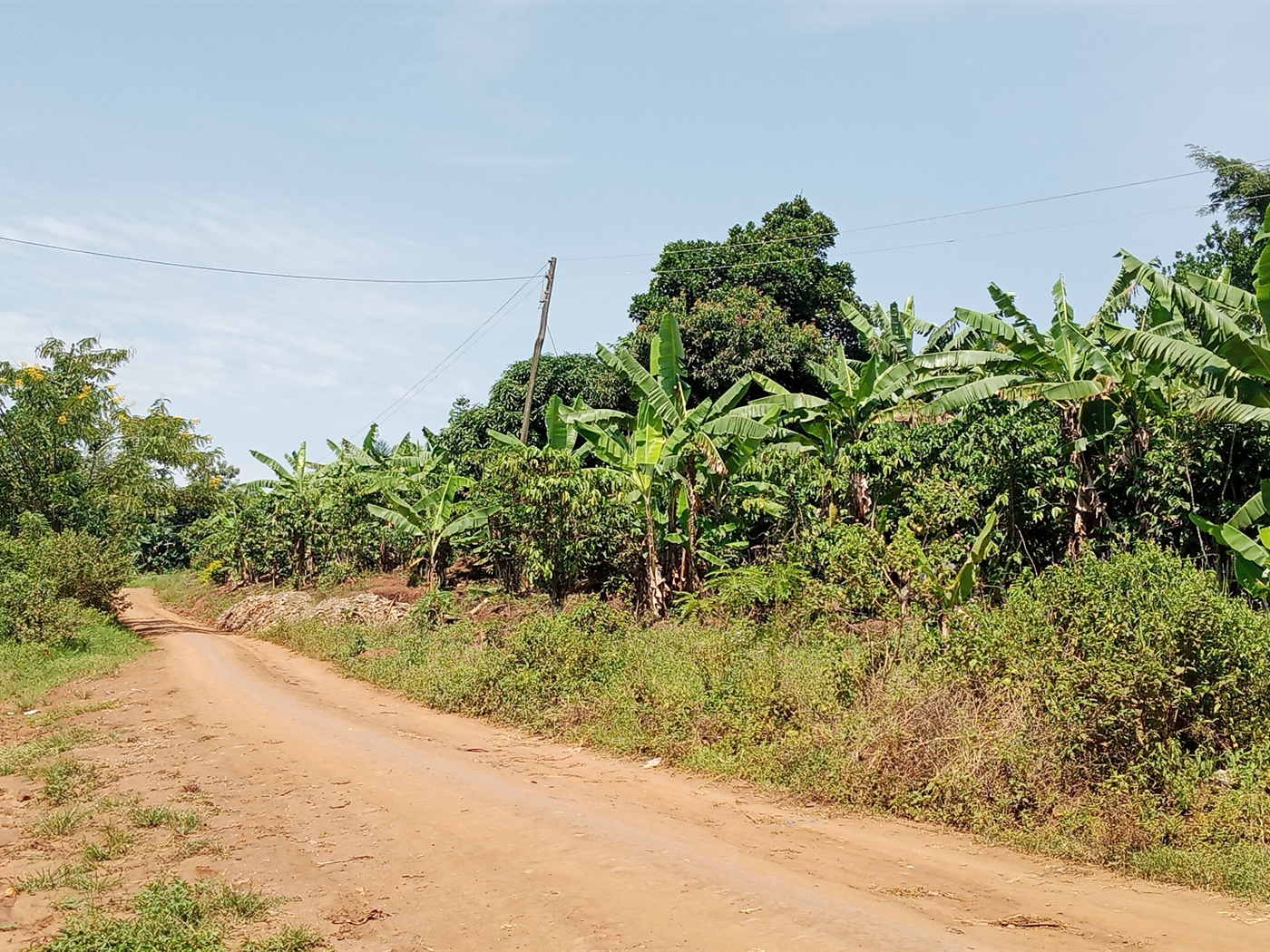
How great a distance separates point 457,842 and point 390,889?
2.70 ft

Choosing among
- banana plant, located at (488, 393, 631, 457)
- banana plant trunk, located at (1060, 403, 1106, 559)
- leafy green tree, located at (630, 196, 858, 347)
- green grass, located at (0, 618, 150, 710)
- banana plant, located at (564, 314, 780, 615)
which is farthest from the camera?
leafy green tree, located at (630, 196, 858, 347)

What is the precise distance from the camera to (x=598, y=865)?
5.96 metres

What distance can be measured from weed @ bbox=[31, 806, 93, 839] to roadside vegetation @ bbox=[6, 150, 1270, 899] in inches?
178

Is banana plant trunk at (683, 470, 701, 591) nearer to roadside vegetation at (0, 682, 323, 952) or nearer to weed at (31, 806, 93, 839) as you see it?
roadside vegetation at (0, 682, 323, 952)

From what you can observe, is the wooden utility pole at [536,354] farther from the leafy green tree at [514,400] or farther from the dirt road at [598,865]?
the dirt road at [598,865]

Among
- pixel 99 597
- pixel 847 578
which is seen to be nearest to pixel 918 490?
pixel 847 578

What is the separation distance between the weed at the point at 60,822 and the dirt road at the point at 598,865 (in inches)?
32.1

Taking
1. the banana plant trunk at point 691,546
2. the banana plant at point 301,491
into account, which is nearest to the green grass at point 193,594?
the banana plant at point 301,491

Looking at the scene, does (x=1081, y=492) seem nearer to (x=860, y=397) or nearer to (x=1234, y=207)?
(x=860, y=397)

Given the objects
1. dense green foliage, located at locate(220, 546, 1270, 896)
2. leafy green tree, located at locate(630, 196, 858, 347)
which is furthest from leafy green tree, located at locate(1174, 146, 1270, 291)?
dense green foliage, located at locate(220, 546, 1270, 896)

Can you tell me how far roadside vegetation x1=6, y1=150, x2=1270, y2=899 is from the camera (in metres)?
7.01

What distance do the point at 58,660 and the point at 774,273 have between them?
18381 millimetres

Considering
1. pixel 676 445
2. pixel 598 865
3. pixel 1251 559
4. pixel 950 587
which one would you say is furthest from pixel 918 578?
pixel 598 865

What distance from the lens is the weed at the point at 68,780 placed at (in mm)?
8031
